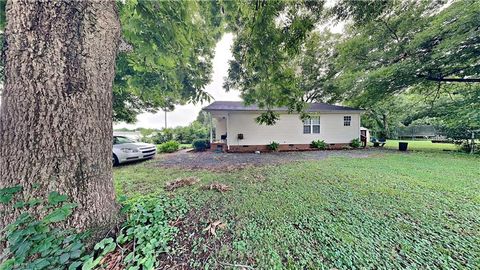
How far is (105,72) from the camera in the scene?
1759 mm

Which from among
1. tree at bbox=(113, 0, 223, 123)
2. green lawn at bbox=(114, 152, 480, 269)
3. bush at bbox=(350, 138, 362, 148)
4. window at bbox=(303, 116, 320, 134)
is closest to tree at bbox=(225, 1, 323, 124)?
tree at bbox=(113, 0, 223, 123)

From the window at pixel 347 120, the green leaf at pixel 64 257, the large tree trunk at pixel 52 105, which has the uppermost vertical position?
the window at pixel 347 120

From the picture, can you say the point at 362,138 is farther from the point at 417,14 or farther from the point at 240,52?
the point at 240,52

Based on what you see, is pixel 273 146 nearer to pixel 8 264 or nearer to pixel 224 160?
pixel 224 160

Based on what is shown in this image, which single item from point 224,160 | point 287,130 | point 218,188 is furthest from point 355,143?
point 218,188

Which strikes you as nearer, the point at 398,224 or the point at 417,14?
the point at 398,224

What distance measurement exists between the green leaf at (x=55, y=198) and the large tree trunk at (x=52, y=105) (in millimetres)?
47

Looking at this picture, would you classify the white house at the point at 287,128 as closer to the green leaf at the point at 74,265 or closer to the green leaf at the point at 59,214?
the green leaf at the point at 59,214

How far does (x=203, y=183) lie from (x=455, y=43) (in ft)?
34.2

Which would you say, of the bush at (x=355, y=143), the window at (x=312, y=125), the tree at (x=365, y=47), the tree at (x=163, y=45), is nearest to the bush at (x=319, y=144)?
the window at (x=312, y=125)

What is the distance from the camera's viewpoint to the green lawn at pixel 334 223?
1.67 m

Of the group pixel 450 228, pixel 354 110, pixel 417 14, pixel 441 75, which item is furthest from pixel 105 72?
pixel 441 75

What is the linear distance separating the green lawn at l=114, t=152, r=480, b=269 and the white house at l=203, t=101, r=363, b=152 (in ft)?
21.3

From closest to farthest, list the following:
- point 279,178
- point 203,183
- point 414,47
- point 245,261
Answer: point 245,261 < point 203,183 < point 279,178 < point 414,47
